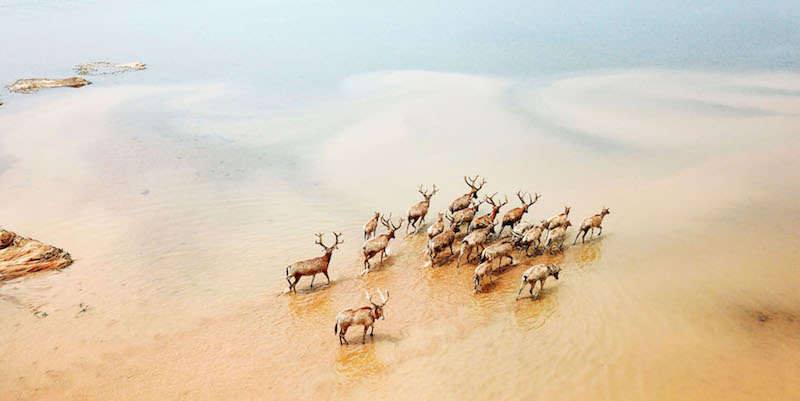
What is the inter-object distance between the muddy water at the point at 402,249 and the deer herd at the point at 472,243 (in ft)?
1.37

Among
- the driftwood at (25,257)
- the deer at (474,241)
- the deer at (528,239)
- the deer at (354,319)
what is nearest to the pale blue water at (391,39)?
the driftwood at (25,257)

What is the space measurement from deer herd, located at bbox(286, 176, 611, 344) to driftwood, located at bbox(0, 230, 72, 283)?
666cm

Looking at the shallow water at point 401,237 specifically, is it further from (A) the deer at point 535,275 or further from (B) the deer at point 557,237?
(A) the deer at point 535,275

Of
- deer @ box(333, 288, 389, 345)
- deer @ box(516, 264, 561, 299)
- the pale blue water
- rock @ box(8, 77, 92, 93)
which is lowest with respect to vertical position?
deer @ box(333, 288, 389, 345)

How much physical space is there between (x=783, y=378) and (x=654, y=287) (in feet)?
→ 10.6

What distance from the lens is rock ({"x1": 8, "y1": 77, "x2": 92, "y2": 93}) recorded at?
29.5 m

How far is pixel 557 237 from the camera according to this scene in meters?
12.8

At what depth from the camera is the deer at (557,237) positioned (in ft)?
41.7

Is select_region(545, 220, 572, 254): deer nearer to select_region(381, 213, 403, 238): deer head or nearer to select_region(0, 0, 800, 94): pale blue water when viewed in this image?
select_region(381, 213, 403, 238): deer head

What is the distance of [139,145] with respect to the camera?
2152 centimetres

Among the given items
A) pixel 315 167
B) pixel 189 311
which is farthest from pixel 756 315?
pixel 315 167

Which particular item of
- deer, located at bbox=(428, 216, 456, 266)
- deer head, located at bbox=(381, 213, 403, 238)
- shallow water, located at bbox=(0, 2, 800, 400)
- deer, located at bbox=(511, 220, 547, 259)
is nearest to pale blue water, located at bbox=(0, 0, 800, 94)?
shallow water, located at bbox=(0, 2, 800, 400)

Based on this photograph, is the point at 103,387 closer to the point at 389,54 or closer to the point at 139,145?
the point at 139,145

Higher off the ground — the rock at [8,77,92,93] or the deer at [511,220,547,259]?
the rock at [8,77,92,93]
